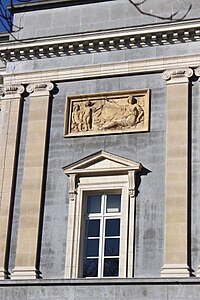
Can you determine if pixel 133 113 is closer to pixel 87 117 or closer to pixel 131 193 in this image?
pixel 87 117

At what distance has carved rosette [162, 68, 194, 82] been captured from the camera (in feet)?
57.1

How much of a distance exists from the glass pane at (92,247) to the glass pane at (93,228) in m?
0.17

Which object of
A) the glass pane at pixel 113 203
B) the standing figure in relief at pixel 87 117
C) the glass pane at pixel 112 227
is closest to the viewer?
the glass pane at pixel 112 227

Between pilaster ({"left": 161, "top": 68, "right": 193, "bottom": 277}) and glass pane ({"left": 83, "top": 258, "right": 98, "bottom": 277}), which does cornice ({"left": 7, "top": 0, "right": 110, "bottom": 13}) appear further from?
glass pane ({"left": 83, "top": 258, "right": 98, "bottom": 277})

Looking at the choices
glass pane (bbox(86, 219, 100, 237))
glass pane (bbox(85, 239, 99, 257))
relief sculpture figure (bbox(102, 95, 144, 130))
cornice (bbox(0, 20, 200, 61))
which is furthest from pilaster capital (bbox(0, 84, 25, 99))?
glass pane (bbox(85, 239, 99, 257))

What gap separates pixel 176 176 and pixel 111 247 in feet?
8.17

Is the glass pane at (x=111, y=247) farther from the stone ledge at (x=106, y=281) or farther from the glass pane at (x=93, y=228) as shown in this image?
the stone ledge at (x=106, y=281)

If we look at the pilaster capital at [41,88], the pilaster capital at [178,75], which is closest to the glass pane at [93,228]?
the pilaster capital at [41,88]

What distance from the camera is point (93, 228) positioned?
1705cm

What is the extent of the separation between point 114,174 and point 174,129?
1.99 metres

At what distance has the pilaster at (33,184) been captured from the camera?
16938 mm

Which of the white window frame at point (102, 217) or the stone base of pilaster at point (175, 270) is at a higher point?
the white window frame at point (102, 217)

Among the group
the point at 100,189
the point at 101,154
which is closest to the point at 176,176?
the point at 100,189

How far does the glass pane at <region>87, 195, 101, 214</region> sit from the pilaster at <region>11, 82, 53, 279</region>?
131 cm
